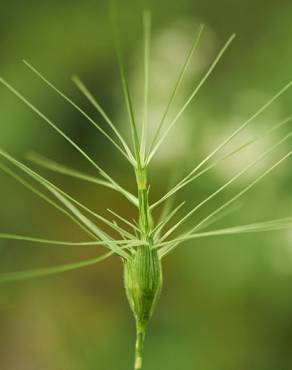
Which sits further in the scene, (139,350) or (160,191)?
(160,191)

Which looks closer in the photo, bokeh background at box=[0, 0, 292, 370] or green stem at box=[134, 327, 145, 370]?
green stem at box=[134, 327, 145, 370]

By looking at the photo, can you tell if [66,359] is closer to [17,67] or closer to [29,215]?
[29,215]

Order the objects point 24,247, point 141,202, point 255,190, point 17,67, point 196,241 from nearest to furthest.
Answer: point 141,202 → point 255,190 → point 196,241 → point 24,247 → point 17,67

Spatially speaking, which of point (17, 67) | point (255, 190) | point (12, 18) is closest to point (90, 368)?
point (255, 190)

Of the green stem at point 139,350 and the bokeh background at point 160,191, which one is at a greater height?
the bokeh background at point 160,191

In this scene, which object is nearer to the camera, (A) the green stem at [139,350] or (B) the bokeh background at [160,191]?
(A) the green stem at [139,350]

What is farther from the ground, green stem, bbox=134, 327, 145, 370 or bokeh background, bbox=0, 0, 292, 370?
bokeh background, bbox=0, 0, 292, 370

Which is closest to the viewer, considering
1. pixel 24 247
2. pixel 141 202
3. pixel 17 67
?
pixel 141 202

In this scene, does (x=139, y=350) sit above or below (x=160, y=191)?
below
